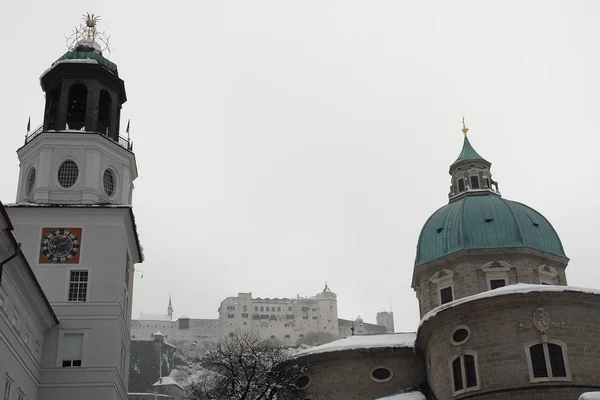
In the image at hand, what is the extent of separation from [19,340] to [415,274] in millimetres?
23640

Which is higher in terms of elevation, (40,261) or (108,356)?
(40,261)

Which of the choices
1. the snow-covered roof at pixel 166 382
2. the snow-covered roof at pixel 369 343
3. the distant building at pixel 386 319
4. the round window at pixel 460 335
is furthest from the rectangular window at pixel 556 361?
the distant building at pixel 386 319

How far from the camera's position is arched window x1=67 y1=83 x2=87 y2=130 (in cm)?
4125

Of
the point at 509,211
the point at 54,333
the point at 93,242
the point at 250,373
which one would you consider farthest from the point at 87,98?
the point at 509,211

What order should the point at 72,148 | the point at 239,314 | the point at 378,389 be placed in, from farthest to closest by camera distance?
1. the point at 239,314
2. the point at 378,389
3. the point at 72,148

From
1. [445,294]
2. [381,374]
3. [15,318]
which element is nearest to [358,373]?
[381,374]

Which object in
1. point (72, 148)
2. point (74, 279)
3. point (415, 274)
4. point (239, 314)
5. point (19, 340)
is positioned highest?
point (239, 314)

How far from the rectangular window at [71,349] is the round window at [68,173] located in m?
7.51

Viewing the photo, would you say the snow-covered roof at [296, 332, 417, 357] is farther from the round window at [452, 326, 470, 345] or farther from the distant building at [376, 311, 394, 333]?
the distant building at [376, 311, 394, 333]

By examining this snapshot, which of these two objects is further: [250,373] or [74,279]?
[250,373]

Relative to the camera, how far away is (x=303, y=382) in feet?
147

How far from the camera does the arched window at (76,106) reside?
1624 inches

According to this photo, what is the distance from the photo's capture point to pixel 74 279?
37.2m

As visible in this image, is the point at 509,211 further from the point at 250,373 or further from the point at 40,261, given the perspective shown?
the point at 40,261
